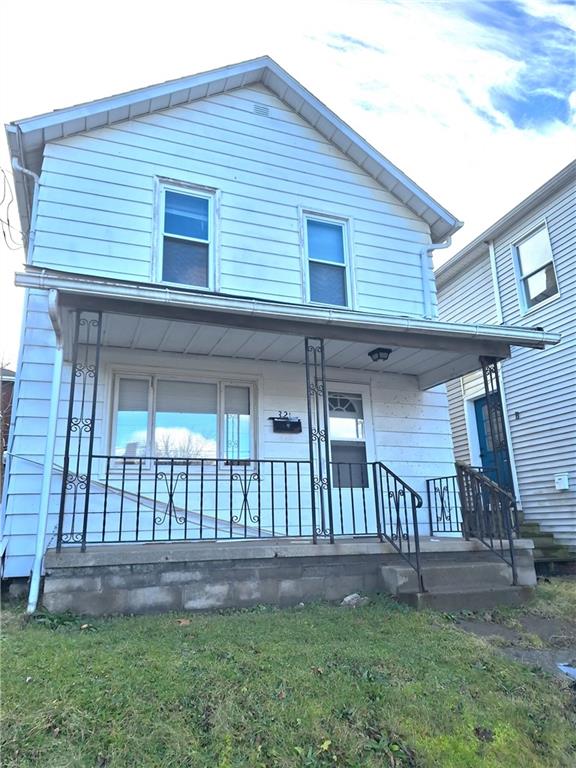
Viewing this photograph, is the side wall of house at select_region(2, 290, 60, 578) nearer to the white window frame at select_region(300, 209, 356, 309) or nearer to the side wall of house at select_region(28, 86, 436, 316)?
the side wall of house at select_region(28, 86, 436, 316)

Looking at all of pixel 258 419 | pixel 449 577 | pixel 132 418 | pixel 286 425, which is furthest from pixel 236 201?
pixel 449 577

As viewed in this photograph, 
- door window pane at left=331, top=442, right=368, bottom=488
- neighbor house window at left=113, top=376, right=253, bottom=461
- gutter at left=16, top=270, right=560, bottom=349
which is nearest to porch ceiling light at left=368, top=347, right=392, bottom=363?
gutter at left=16, top=270, right=560, bottom=349

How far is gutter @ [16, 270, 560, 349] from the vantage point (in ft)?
14.8

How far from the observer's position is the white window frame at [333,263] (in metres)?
7.14

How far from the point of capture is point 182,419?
6.33 meters

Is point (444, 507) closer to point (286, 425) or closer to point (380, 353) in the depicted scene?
point (380, 353)

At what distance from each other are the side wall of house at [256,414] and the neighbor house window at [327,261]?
1.09 metres

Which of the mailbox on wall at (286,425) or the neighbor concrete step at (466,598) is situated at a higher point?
the mailbox on wall at (286,425)

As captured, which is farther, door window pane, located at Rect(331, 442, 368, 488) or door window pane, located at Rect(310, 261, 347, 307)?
door window pane, located at Rect(310, 261, 347, 307)

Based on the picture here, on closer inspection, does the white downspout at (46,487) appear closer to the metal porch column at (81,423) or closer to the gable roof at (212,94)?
the metal porch column at (81,423)

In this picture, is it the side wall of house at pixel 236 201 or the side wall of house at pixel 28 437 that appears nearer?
the side wall of house at pixel 28 437

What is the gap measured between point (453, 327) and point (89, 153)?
489 centimetres

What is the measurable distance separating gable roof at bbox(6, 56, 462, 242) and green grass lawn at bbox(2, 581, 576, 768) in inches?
207

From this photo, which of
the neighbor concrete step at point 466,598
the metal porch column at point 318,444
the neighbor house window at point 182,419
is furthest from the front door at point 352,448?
the neighbor concrete step at point 466,598
